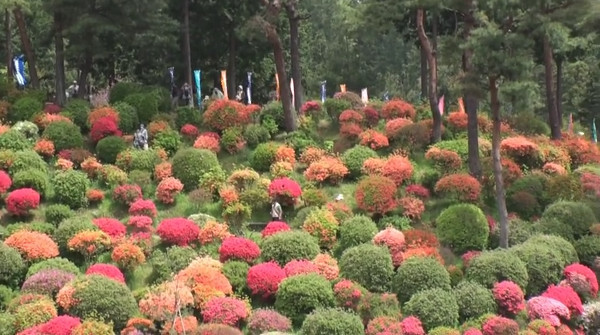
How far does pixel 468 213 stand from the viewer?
19375mm

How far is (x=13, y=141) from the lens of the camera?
71.9ft

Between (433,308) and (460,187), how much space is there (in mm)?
5886

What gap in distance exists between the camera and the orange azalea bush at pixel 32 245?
16938mm

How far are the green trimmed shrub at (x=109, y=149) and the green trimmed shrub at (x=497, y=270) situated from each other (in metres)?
11.5

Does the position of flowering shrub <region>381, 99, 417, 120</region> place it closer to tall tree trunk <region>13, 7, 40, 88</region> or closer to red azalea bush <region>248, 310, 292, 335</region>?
red azalea bush <region>248, 310, 292, 335</region>

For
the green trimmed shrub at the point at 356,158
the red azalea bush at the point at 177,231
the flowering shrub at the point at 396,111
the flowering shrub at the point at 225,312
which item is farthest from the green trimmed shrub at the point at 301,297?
the flowering shrub at the point at 396,111

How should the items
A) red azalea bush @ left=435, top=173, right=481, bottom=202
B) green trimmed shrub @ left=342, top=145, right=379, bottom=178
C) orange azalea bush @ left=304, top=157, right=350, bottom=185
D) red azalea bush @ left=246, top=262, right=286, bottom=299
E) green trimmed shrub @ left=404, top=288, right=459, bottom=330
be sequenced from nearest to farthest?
1. green trimmed shrub @ left=404, top=288, right=459, bottom=330
2. red azalea bush @ left=246, top=262, right=286, bottom=299
3. red azalea bush @ left=435, top=173, right=481, bottom=202
4. orange azalea bush @ left=304, top=157, right=350, bottom=185
5. green trimmed shrub @ left=342, top=145, right=379, bottom=178

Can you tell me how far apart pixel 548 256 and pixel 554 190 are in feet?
14.0

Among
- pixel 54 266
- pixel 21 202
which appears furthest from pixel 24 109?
pixel 54 266

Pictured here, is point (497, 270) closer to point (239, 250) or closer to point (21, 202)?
point (239, 250)

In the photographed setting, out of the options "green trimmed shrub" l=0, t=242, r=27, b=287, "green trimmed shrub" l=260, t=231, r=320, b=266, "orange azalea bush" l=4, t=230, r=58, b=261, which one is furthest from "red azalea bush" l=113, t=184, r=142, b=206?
"green trimmed shrub" l=260, t=231, r=320, b=266

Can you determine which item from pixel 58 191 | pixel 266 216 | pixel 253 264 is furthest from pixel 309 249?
pixel 58 191

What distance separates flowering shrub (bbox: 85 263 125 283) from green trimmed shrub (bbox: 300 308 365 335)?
4.49 metres

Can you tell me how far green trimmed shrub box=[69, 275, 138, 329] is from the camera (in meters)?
14.8
